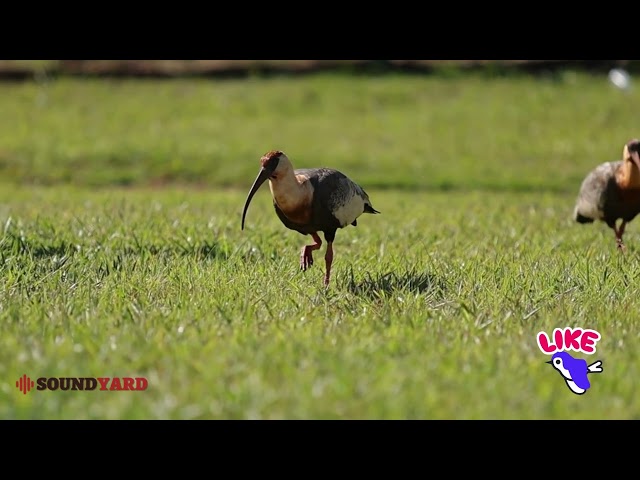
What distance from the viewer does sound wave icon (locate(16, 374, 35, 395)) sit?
4141 millimetres

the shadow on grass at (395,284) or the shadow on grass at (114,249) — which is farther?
the shadow on grass at (114,249)

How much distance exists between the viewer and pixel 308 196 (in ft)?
21.4

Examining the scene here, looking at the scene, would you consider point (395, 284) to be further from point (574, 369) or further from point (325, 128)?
point (325, 128)

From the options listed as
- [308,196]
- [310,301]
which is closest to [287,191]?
Result: [308,196]

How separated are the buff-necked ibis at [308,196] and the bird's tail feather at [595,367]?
7.45 feet

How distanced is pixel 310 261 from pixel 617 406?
336 cm

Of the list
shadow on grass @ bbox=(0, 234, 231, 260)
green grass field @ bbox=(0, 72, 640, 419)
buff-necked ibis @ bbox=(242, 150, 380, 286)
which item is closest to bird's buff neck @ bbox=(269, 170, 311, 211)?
buff-necked ibis @ bbox=(242, 150, 380, 286)

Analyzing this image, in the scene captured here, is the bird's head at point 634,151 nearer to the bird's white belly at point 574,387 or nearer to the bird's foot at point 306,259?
the bird's foot at point 306,259

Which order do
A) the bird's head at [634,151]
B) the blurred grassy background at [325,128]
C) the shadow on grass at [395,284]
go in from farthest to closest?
the blurred grassy background at [325,128]
the bird's head at [634,151]
the shadow on grass at [395,284]

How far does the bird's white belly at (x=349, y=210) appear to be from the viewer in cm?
672

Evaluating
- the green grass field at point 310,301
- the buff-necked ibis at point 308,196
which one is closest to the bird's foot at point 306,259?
the buff-necked ibis at point 308,196

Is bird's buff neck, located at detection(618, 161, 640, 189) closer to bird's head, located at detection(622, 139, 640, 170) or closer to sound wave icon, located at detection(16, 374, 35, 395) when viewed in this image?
bird's head, located at detection(622, 139, 640, 170)

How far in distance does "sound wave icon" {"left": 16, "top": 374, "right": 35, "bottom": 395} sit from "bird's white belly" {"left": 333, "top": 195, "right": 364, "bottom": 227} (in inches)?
116

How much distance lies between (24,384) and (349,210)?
126 inches
